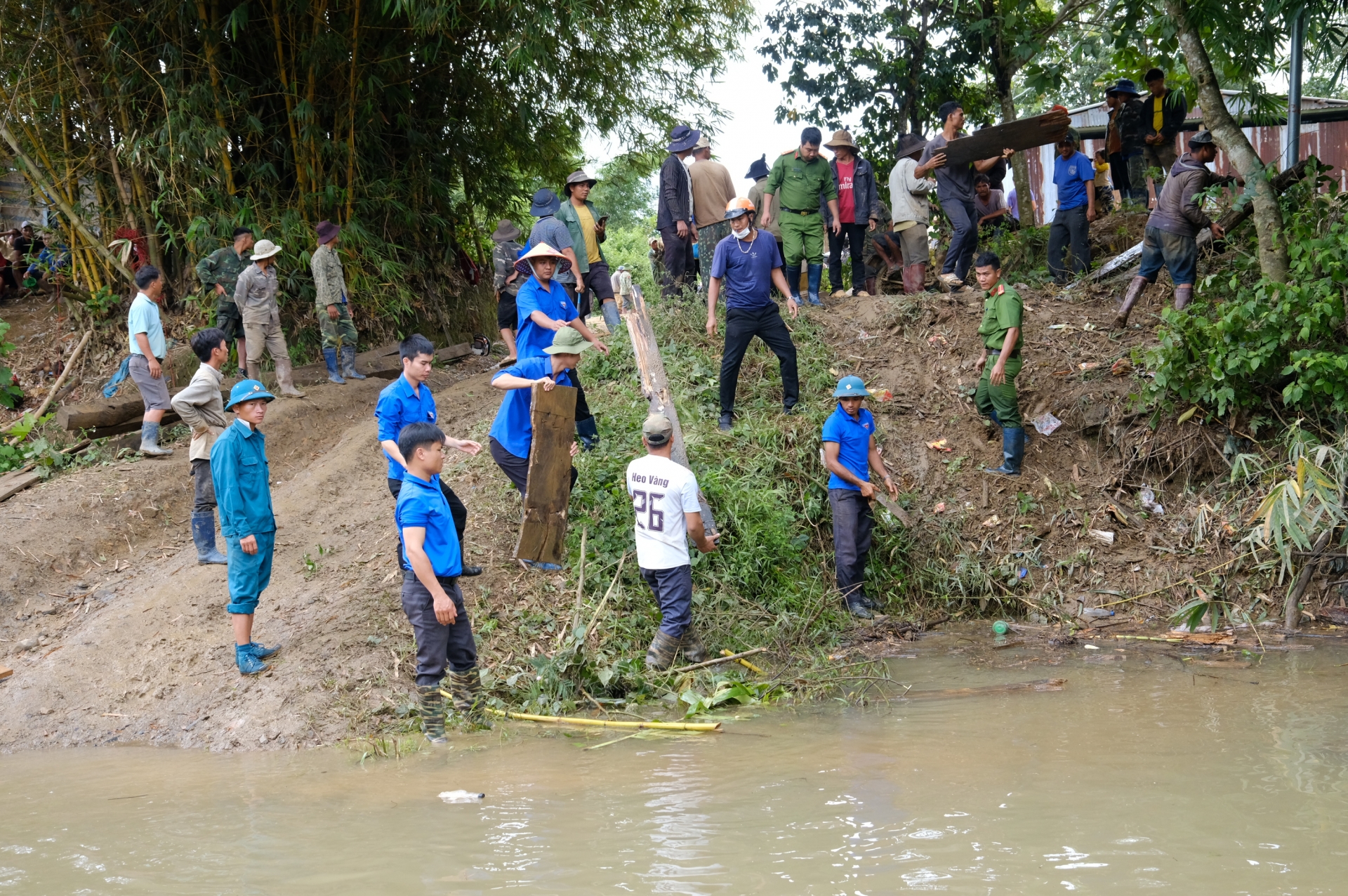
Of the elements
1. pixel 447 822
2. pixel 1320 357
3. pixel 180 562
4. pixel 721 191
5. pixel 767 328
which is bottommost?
pixel 447 822

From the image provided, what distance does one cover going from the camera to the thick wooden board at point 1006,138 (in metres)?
9.83

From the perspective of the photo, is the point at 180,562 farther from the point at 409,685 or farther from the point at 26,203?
the point at 26,203

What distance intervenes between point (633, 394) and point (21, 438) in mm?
5919

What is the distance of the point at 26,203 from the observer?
15422 millimetres

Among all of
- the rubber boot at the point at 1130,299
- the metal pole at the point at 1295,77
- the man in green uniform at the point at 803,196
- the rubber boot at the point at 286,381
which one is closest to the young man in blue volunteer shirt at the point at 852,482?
the man in green uniform at the point at 803,196

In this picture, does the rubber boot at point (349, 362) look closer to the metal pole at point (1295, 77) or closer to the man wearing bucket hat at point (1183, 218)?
the man wearing bucket hat at point (1183, 218)

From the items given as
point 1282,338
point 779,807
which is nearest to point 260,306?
point 779,807

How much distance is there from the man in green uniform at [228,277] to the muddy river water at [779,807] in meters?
5.40

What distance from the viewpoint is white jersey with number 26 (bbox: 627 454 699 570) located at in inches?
232

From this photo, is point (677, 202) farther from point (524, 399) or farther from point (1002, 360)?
point (524, 399)

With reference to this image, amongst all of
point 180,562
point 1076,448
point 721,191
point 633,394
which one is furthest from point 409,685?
point 721,191

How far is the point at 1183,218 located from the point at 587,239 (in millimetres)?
5064

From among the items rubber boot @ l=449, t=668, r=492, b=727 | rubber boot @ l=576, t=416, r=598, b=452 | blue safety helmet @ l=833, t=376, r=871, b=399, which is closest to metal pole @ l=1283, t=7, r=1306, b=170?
blue safety helmet @ l=833, t=376, r=871, b=399

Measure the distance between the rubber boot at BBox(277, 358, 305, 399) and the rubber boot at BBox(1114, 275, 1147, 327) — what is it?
24.9 ft
